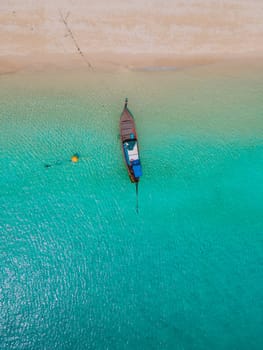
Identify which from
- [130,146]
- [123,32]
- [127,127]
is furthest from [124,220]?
[123,32]

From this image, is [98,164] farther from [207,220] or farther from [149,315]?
[149,315]

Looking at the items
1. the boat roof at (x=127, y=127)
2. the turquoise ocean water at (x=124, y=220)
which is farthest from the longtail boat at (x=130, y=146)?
the turquoise ocean water at (x=124, y=220)

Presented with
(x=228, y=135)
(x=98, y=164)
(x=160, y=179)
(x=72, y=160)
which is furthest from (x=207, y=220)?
(x=72, y=160)

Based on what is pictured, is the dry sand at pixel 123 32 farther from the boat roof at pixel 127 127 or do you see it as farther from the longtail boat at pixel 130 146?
the longtail boat at pixel 130 146

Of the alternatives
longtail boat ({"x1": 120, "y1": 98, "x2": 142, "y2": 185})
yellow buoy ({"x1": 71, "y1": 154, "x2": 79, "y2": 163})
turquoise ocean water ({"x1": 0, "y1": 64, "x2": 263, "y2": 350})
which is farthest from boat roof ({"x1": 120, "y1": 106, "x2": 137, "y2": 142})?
yellow buoy ({"x1": 71, "y1": 154, "x2": 79, "y2": 163})

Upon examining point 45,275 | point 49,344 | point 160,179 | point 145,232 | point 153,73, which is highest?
point 153,73

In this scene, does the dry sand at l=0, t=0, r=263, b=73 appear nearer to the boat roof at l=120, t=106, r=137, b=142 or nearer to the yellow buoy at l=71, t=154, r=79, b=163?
the boat roof at l=120, t=106, r=137, b=142
